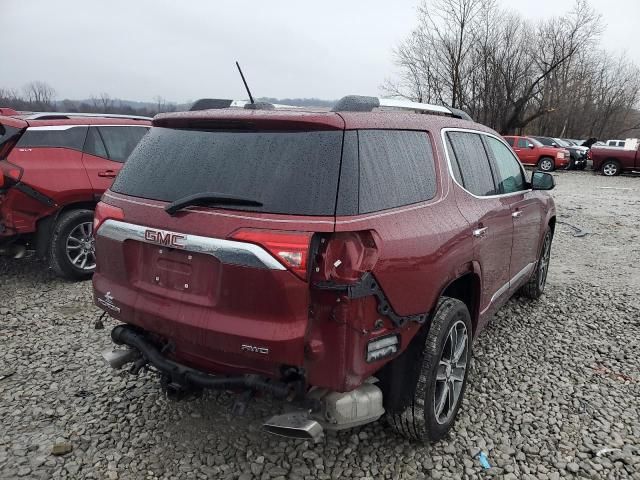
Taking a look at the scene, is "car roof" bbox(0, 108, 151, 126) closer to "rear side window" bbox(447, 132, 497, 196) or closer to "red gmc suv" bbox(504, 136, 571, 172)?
"rear side window" bbox(447, 132, 497, 196)

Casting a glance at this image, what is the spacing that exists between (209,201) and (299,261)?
0.54 metres

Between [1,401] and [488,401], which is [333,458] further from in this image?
[1,401]

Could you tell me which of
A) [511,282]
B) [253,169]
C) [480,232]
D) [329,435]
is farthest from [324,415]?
[511,282]

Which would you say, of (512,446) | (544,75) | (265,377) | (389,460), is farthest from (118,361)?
(544,75)

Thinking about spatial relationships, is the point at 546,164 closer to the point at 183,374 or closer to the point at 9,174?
the point at 9,174

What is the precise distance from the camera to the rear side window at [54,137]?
17.3 ft

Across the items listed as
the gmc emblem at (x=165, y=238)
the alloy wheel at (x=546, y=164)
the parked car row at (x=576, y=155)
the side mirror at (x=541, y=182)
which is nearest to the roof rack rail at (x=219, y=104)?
the gmc emblem at (x=165, y=238)

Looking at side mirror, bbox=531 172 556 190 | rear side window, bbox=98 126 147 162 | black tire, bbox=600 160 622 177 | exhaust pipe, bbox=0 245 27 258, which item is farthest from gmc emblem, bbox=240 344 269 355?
black tire, bbox=600 160 622 177

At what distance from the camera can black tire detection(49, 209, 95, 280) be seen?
541 centimetres

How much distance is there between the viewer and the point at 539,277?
5.20 metres

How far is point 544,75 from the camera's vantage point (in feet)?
112

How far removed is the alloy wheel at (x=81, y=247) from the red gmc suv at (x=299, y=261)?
3178mm

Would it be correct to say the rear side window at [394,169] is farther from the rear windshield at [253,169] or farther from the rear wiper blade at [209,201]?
the rear wiper blade at [209,201]

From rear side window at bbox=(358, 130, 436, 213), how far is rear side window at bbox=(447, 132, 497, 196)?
43 centimetres
